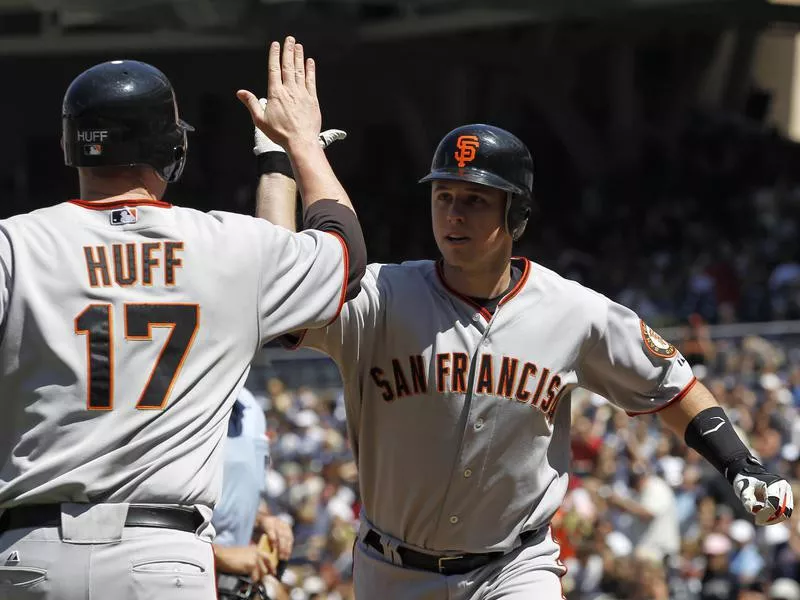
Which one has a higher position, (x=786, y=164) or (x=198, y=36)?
(x=198, y=36)

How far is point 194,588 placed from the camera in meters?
3.43

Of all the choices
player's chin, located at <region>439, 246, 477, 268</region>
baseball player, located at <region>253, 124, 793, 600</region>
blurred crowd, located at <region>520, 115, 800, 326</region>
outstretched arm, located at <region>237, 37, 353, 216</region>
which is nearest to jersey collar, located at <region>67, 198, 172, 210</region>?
outstretched arm, located at <region>237, 37, 353, 216</region>

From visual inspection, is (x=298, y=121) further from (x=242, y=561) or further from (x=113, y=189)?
(x=242, y=561)

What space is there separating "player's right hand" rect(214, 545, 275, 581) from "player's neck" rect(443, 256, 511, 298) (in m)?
1.26

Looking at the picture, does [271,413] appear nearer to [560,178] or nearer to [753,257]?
[753,257]

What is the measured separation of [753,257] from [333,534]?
12.2 m

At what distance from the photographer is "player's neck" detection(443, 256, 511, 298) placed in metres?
4.92

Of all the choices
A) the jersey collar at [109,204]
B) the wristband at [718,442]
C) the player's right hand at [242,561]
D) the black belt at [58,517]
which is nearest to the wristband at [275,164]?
the jersey collar at [109,204]

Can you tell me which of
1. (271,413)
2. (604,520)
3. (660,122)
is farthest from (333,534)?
(660,122)

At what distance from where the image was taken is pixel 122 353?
3.43 m

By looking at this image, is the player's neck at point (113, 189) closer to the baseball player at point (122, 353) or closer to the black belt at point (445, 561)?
the baseball player at point (122, 353)

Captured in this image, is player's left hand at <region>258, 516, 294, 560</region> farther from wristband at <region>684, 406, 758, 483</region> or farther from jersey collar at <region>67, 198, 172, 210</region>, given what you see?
jersey collar at <region>67, 198, 172, 210</region>

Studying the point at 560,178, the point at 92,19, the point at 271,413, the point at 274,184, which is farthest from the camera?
the point at 560,178

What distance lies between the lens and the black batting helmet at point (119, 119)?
12.0ft
